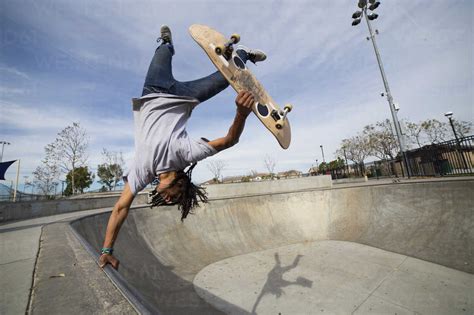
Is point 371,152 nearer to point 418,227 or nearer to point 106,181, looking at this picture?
point 418,227

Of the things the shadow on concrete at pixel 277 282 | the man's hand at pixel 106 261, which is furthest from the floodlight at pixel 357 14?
the man's hand at pixel 106 261

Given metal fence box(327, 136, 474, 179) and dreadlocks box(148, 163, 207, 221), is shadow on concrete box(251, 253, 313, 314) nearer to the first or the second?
dreadlocks box(148, 163, 207, 221)

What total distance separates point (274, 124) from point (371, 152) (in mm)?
40339

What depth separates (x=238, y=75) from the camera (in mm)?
2354

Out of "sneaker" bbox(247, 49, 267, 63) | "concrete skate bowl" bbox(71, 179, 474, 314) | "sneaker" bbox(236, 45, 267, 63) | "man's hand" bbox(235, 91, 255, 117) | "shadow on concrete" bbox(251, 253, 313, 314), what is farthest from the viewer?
"concrete skate bowl" bbox(71, 179, 474, 314)

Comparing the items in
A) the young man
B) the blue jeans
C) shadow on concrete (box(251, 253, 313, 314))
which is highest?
the blue jeans

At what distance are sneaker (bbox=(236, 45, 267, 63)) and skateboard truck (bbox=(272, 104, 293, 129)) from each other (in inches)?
35.7

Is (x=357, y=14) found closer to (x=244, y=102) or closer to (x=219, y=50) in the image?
(x=219, y=50)

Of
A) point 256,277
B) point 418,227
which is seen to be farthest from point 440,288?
point 256,277

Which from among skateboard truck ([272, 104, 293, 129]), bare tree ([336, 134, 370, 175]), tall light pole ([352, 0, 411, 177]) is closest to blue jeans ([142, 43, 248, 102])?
skateboard truck ([272, 104, 293, 129])

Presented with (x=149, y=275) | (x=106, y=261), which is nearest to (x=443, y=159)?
(x=149, y=275)

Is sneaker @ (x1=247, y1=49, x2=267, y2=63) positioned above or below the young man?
above

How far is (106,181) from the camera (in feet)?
130

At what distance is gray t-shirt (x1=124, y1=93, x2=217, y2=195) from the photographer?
1812 mm
